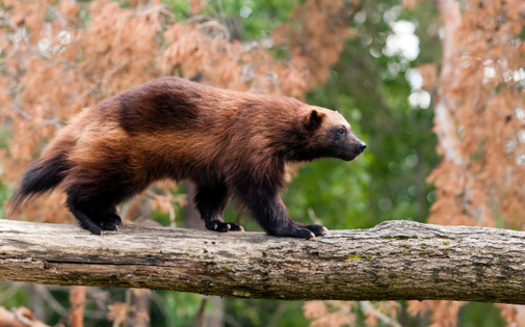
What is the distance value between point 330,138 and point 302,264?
1452 millimetres

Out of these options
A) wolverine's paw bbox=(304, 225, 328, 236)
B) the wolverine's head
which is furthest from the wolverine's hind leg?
the wolverine's head

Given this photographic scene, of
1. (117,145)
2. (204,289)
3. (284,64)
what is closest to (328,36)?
(284,64)

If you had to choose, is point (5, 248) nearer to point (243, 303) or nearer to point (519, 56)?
point (519, 56)

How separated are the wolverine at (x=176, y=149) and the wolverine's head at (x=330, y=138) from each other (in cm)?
1

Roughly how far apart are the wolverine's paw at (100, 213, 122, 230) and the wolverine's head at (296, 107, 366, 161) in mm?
1709

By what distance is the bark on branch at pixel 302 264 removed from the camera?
380cm

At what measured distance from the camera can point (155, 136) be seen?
15.1 ft

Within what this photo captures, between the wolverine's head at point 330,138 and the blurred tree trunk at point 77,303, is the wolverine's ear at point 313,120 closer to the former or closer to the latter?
the wolverine's head at point 330,138

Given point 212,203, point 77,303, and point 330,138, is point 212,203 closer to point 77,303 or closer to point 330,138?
point 330,138

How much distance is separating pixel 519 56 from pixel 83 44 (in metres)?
5.12

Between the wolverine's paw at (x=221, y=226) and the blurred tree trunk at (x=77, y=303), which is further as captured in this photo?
the blurred tree trunk at (x=77, y=303)

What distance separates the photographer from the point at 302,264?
3930mm

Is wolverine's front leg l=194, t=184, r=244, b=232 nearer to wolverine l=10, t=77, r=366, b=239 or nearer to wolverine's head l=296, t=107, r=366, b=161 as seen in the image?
wolverine l=10, t=77, r=366, b=239

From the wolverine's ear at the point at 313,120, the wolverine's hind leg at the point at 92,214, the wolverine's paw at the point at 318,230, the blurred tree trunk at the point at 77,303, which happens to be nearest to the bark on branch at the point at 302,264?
the wolverine's paw at the point at 318,230
